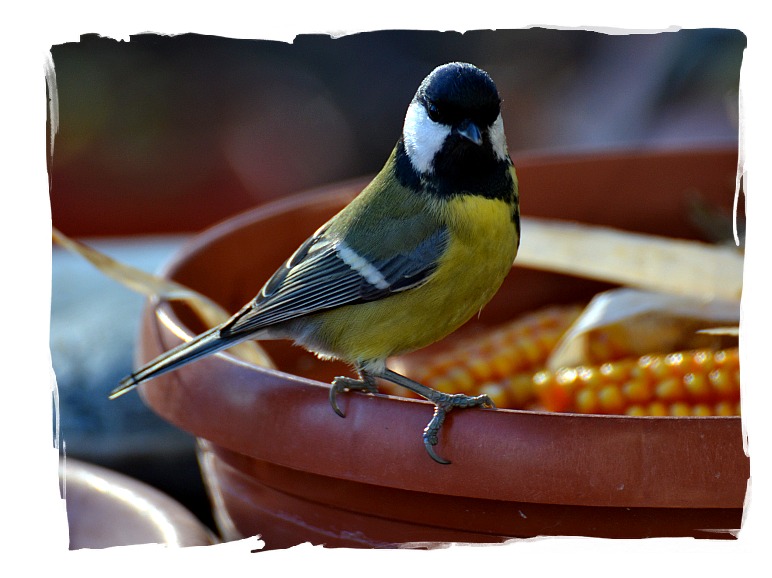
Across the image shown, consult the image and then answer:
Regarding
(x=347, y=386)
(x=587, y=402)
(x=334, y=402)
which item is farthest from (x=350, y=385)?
(x=587, y=402)

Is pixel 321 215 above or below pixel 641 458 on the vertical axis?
above

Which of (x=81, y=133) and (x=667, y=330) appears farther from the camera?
(x=81, y=133)

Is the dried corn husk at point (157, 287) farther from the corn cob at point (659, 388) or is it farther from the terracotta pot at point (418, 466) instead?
the corn cob at point (659, 388)

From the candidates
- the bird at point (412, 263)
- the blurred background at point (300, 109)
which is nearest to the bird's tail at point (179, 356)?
the bird at point (412, 263)

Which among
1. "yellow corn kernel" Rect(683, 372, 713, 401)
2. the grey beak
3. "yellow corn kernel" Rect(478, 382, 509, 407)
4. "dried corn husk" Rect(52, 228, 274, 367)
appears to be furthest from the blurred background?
"yellow corn kernel" Rect(683, 372, 713, 401)

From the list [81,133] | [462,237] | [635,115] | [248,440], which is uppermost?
[635,115]

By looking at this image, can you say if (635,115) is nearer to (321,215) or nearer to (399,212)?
(321,215)

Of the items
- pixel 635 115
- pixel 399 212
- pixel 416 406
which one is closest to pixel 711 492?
pixel 416 406

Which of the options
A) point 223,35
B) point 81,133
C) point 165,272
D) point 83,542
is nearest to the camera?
point 223,35

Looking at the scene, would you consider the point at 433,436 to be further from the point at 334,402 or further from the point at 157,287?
the point at 157,287
